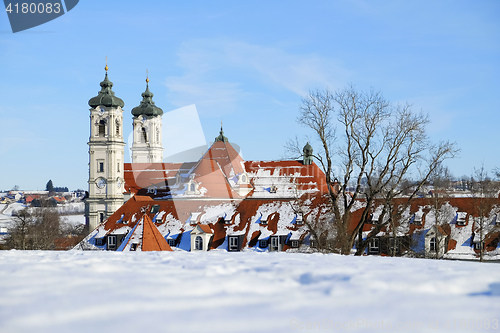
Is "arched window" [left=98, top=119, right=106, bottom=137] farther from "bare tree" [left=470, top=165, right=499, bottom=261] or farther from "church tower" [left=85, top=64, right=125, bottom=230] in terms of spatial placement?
"bare tree" [left=470, top=165, right=499, bottom=261]

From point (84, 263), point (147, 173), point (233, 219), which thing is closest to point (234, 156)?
point (147, 173)

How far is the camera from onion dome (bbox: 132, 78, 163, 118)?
306 ft

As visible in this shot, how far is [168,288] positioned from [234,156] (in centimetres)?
6404

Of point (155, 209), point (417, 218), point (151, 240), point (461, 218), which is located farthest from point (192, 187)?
point (461, 218)

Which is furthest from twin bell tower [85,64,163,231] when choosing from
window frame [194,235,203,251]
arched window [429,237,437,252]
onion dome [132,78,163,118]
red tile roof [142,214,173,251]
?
arched window [429,237,437,252]

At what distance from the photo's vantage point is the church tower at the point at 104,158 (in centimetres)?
7925

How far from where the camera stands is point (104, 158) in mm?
79688

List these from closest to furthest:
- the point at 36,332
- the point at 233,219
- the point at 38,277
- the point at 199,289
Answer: the point at 36,332 → the point at 199,289 → the point at 38,277 → the point at 233,219

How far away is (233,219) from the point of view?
132 ft

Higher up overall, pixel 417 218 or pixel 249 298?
pixel 249 298

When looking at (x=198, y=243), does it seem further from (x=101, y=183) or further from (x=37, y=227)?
(x=101, y=183)

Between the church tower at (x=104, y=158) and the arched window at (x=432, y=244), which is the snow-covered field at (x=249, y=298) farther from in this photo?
the church tower at (x=104, y=158)

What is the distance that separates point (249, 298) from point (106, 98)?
3061 inches

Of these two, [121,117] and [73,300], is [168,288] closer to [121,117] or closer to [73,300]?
[73,300]
